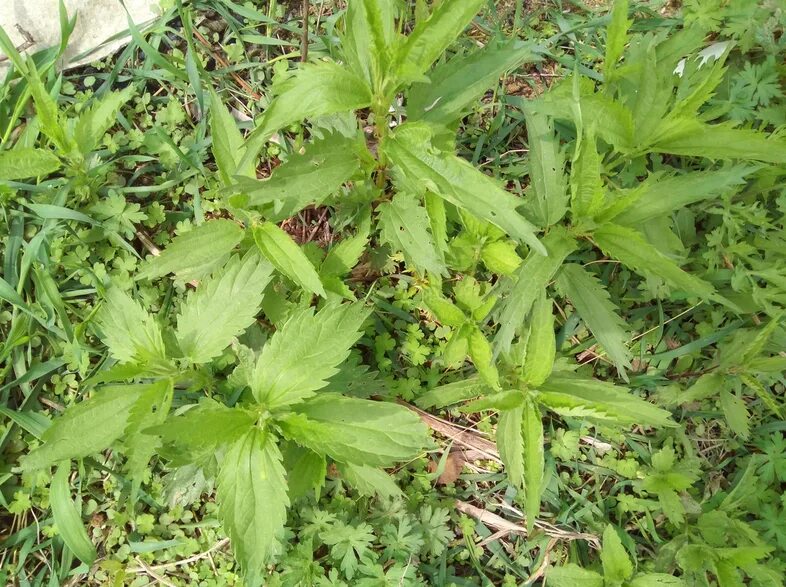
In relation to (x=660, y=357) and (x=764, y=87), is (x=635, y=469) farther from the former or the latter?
(x=764, y=87)

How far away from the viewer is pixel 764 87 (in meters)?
2.63

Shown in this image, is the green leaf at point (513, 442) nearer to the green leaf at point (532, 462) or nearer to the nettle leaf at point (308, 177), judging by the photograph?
the green leaf at point (532, 462)

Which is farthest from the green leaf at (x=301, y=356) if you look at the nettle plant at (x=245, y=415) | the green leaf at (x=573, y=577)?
the green leaf at (x=573, y=577)

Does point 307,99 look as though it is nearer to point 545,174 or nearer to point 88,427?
point 545,174

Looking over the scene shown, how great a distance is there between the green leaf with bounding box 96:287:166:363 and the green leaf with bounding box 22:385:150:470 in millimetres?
134

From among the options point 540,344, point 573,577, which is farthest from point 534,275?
point 573,577

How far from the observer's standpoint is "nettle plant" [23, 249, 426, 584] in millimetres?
1891

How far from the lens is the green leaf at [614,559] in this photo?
7.82 ft

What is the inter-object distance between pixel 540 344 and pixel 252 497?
3.59ft

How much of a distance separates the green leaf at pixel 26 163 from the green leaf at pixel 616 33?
2222 millimetres

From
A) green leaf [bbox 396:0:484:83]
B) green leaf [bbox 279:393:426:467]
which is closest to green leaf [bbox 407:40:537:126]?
green leaf [bbox 396:0:484:83]

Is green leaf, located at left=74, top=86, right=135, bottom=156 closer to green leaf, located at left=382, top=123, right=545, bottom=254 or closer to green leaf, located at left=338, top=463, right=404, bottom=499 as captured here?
green leaf, located at left=382, top=123, right=545, bottom=254

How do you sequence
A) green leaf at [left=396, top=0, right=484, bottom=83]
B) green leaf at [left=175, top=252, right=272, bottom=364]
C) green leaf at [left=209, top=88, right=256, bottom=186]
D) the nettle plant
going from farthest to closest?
1. green leaf at [left=209, top=88, right=256, bottom=186]
2. green leaf at [left=175, top=252, right=272, bottom=364]
3. the nettle plant
4. green leaf at [left=396, top=0, right=484, bottom=83]

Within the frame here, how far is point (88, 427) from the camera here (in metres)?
2.13
